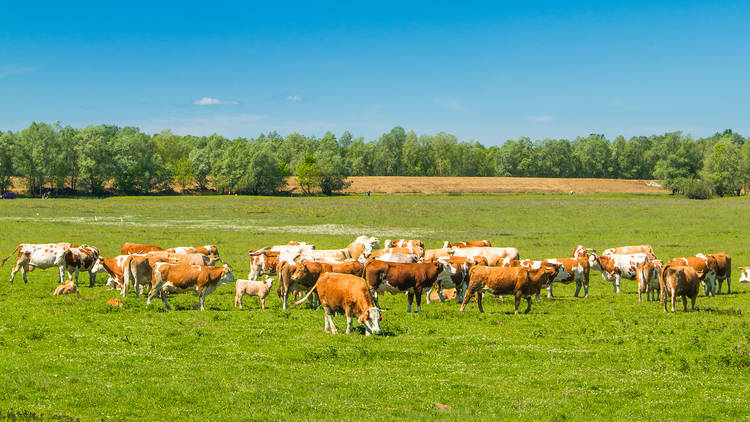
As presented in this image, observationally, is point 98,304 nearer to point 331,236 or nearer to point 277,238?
point 277,238

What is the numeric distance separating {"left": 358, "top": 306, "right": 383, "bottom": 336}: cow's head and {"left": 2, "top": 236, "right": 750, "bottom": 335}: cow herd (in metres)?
0.03

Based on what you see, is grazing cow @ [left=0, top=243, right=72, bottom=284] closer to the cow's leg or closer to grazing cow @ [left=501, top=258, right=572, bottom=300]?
the cow's leg

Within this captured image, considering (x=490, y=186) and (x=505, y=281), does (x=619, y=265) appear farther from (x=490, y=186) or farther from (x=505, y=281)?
(x=490, y=186)

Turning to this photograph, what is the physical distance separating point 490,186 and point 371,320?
14063 centimetres

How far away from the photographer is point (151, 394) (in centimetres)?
1101

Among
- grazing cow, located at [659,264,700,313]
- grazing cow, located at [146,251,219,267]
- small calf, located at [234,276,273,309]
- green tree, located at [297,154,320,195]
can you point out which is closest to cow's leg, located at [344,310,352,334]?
small calf, located at [234,276,273,309]

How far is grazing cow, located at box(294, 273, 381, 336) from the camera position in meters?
15.7

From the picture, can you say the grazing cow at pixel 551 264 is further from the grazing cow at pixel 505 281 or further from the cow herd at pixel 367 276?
the grazing cow at pixel 505 281

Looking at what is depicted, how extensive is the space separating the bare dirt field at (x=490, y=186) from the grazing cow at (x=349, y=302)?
417 ft

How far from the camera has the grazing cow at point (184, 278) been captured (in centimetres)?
1959

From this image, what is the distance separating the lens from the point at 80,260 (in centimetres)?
2538

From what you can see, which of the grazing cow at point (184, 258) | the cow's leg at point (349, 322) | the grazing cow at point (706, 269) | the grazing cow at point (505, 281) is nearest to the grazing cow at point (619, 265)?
the grazing cow at point (706, 269)

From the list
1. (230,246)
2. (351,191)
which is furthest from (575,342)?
(351,191)

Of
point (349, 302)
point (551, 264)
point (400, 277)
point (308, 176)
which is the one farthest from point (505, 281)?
point (308, 176)
